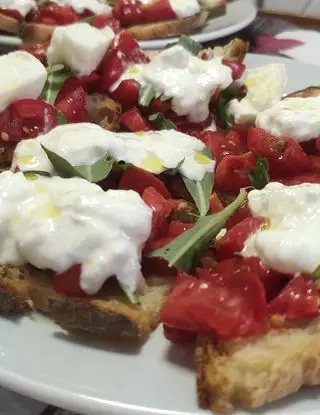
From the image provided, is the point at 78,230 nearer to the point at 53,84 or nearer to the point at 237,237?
the point at 237,237

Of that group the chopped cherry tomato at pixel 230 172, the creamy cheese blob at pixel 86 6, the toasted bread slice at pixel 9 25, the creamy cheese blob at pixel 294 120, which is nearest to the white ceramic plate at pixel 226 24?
the creamy cheese blob at pixel 86 6

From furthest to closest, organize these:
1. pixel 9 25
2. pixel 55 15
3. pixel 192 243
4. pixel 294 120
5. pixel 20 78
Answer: pixel 55 15 → pixel 9 25 → pixel 20 78 → pixel 294 120 → pixel 192 243

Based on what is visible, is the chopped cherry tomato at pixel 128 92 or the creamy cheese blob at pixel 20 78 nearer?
the creamy cheese blob at pixel 20 78

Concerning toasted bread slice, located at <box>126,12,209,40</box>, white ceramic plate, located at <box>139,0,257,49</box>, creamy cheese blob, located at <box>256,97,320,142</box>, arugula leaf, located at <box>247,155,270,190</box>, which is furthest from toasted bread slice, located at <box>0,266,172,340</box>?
toasted bread slice, located at <box>126,12,209,40</box>

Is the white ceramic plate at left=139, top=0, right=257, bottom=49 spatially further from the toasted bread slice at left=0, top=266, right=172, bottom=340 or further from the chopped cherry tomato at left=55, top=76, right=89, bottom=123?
the toasted bread slice at left=0, top=266, right=172, bottom=340

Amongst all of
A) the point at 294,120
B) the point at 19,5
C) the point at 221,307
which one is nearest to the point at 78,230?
the point at 221,307

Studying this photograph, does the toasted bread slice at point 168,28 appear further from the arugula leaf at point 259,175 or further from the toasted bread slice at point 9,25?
the arugula leaf at point 259,175

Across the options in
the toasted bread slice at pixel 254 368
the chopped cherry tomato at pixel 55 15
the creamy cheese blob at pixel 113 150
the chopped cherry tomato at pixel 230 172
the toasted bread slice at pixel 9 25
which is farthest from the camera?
the chopped cherry tomato at pixel 55 15
